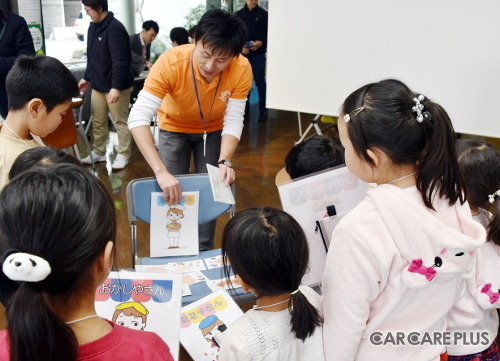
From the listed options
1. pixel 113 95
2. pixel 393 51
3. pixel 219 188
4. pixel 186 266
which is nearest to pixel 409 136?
pixel 219 188

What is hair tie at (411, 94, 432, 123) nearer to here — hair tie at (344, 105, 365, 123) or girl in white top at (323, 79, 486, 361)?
girl in white top at (323, 79, 486, 361)

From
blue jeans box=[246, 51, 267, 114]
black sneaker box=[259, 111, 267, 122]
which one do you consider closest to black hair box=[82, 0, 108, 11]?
blue jeans box=[246, 51, 267, 114]

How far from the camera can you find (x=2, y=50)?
2.90m

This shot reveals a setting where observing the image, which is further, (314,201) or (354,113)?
(314,201)

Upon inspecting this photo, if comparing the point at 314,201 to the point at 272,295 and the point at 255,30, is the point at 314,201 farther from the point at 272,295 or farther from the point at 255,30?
the point at 255,30

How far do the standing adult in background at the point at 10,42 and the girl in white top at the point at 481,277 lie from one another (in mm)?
2595

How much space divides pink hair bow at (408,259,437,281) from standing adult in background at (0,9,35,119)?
2624mm

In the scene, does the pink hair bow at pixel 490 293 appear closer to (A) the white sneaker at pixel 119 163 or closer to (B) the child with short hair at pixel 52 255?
(B) the child with short hair at pixel 52 255

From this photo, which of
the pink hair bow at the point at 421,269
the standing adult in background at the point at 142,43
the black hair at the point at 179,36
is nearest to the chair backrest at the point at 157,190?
the pink hair bow at the point at 421,269

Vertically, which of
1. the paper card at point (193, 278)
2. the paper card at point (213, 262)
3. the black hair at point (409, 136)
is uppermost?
the black hair at point (409, 136)

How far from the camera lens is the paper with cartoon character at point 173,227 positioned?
1844 mm

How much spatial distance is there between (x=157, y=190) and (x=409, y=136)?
42.8 inches

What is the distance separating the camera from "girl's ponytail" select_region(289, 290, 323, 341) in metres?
1.04

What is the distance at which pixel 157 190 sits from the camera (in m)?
1.85
